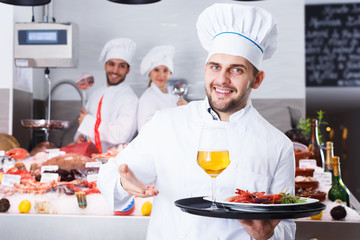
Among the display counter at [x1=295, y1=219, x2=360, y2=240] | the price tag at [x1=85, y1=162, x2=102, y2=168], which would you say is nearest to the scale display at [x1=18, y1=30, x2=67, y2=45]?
the price tag at [x1=85, y1=162, x2=102, y2=168]

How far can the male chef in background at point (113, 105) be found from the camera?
13.0ft

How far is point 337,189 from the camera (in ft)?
7.24

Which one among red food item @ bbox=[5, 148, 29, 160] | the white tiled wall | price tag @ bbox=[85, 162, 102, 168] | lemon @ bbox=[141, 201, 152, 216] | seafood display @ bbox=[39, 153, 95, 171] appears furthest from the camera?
the white tiled wall

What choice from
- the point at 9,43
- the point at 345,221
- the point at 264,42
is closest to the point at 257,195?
the point at 264,42

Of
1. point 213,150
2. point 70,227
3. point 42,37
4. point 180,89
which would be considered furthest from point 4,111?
point 213,150

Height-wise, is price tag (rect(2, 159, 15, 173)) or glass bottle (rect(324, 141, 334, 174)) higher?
glass bottle (rect(324, 141, 334, 174))

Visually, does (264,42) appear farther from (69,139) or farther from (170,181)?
(69,139)

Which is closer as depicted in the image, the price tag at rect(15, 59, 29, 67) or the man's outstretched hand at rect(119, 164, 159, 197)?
the man's outstretched hand at rect(119, 164, 159, 197)

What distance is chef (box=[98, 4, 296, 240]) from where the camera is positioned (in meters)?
1.45

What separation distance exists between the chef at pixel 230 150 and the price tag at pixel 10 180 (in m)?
0.84

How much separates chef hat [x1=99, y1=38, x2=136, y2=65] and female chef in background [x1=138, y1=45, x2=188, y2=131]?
0.16 m

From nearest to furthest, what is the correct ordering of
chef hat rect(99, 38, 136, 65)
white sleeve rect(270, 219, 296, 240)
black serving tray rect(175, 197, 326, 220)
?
1. black serving tray rect(175, 197, 326, 220)
2. white sleeve rect(270, 219, 296, 240)
3. chef hat rect(99, 38, 136, 65)

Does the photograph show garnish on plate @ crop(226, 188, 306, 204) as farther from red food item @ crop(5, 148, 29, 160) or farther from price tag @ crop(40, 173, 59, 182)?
red food item @ crop(5, 148, 29, 160)

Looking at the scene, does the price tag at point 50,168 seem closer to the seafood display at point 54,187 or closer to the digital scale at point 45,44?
the seafood display at point 54,187
